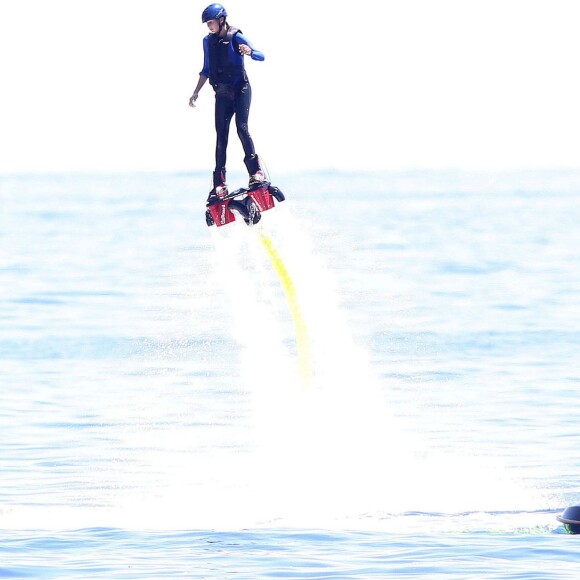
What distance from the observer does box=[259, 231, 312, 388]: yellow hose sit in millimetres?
42156

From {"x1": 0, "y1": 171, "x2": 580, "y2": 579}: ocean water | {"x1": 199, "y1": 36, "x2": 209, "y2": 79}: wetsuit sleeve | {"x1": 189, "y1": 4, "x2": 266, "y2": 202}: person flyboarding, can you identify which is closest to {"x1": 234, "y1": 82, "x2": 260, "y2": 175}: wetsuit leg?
{"x1": 189, "y1": 4, "x2": 266, "y2": 202}: person flyboarding

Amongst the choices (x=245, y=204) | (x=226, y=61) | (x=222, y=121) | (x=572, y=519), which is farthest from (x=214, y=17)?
(x=572, y=519)

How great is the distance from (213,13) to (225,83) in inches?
80.8

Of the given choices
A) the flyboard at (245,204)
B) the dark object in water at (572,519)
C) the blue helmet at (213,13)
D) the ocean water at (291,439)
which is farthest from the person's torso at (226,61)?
the dark object in water at (572,519)

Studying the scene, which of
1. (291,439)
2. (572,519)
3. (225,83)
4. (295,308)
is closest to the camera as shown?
(225,83)

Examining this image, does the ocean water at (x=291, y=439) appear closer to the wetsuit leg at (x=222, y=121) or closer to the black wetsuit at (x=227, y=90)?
the black wetsuit at (x=227, y=90)

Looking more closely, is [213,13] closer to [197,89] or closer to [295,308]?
[197,89]

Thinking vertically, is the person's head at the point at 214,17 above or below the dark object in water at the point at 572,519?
above

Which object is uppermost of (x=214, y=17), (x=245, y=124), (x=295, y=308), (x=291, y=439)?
(x=291, y=439)

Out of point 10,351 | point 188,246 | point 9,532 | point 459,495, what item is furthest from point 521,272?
point 9,532

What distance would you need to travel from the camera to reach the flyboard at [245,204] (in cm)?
3806

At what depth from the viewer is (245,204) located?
38.3 meters

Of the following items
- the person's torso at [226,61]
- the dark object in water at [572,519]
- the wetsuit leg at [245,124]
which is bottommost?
the dark object in water at [572,519]

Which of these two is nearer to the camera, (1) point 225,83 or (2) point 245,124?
(1) point 225,83
